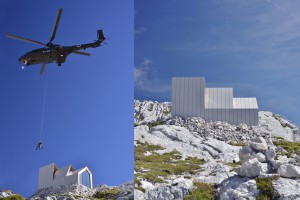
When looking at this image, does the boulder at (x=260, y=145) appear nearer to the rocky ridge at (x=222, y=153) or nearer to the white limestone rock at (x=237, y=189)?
the rocky ridge at (x=222, y=153)

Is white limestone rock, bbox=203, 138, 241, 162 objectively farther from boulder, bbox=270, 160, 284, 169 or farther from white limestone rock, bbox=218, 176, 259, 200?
boulder, bbox=270, 160, 284, 169

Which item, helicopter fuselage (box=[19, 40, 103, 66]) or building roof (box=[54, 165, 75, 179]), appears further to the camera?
building roof (box=[54, 165, 75, 179])

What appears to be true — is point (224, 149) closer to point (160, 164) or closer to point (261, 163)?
point (261, 163)

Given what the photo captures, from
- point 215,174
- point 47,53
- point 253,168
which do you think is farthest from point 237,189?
point 47,53

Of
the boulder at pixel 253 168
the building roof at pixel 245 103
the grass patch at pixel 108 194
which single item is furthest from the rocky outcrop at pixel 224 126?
the grass patch at pixel 108 194

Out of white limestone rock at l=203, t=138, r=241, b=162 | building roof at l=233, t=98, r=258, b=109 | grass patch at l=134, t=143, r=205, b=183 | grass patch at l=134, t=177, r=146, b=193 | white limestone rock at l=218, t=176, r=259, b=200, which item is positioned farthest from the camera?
grass patch at l=134, t=177, r=146, b=193

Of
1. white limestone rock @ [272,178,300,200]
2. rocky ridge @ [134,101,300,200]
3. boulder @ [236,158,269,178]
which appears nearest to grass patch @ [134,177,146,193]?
rocky ridge @ [134,101,300,200]
